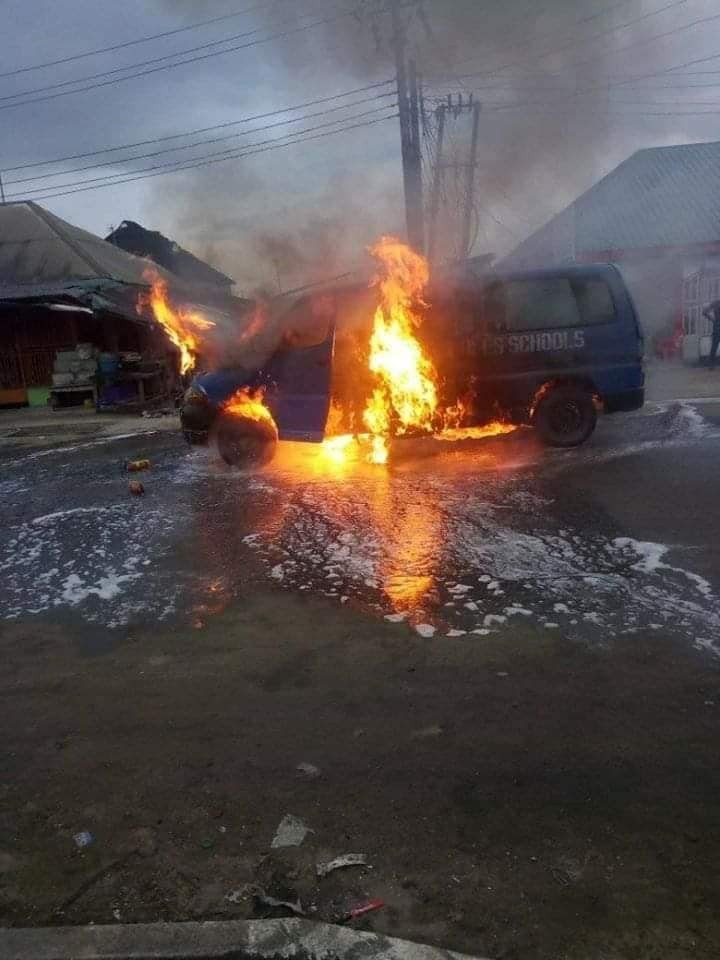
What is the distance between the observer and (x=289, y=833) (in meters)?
2.41

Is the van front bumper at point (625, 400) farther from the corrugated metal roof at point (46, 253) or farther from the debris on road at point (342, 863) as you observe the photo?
the corrugated metal roof at point (46, 253)

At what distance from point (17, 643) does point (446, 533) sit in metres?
3.05

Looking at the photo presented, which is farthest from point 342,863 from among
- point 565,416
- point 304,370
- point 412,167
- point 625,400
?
point 412,167

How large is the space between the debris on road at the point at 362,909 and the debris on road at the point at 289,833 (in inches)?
13.4

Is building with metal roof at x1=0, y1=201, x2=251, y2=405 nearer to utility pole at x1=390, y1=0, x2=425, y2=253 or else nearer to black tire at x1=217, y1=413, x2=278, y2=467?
utility pole at x1=390, y1=0, x2=425, y2=253

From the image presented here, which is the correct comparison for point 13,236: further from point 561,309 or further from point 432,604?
point 432,604

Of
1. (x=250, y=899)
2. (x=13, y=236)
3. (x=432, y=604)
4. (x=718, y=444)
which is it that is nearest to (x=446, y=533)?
(x=432, y=604)

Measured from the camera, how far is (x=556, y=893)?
2074mm

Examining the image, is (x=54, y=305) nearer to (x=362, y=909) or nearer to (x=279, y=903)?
(x=279, y=903)

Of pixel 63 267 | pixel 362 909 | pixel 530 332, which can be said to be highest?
pixel 63 267

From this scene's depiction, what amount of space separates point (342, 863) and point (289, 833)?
0.25 m

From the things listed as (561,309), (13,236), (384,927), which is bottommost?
(384,927)

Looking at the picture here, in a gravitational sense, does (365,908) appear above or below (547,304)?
below

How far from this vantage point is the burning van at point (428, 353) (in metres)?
7.36
